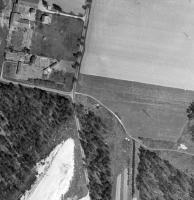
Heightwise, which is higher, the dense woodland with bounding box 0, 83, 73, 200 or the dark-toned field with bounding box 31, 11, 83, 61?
the dark-toned field with bounding box 31, 11, 83, 61

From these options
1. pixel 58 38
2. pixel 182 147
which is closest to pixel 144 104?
pixel 182 147

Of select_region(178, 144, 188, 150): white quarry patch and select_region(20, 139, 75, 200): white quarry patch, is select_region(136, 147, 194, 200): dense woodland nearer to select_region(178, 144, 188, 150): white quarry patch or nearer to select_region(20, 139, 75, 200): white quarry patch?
select_region(178, 144, 188, 150): white quarry patch

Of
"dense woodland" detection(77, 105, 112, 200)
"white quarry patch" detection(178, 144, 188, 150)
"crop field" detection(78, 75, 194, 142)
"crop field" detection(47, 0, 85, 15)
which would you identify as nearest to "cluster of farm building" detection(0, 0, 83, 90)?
"crop field" detection(47, 0, 85, 15)

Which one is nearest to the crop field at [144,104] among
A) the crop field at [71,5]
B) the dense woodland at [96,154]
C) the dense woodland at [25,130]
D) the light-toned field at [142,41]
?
the light-toned field at [142,41]

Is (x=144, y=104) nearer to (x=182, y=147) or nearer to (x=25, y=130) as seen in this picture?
(x=182, y=147)

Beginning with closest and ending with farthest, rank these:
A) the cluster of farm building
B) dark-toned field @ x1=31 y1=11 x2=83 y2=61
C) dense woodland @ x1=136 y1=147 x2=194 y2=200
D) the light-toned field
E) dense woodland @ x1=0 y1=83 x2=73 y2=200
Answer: dense woodland @ x1=0 y1=83 x2=73 y2=200 → the cluster of farm building → dark-toned field @ x1=31 y1=11 x2=83 y2=61 → the light-toned field → dense woodland @ x1=136 y1=147 x2=194 y2=200

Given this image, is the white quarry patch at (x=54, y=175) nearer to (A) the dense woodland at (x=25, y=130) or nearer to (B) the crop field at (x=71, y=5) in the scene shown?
(A) the dense woodland at (x=25, y=130)
